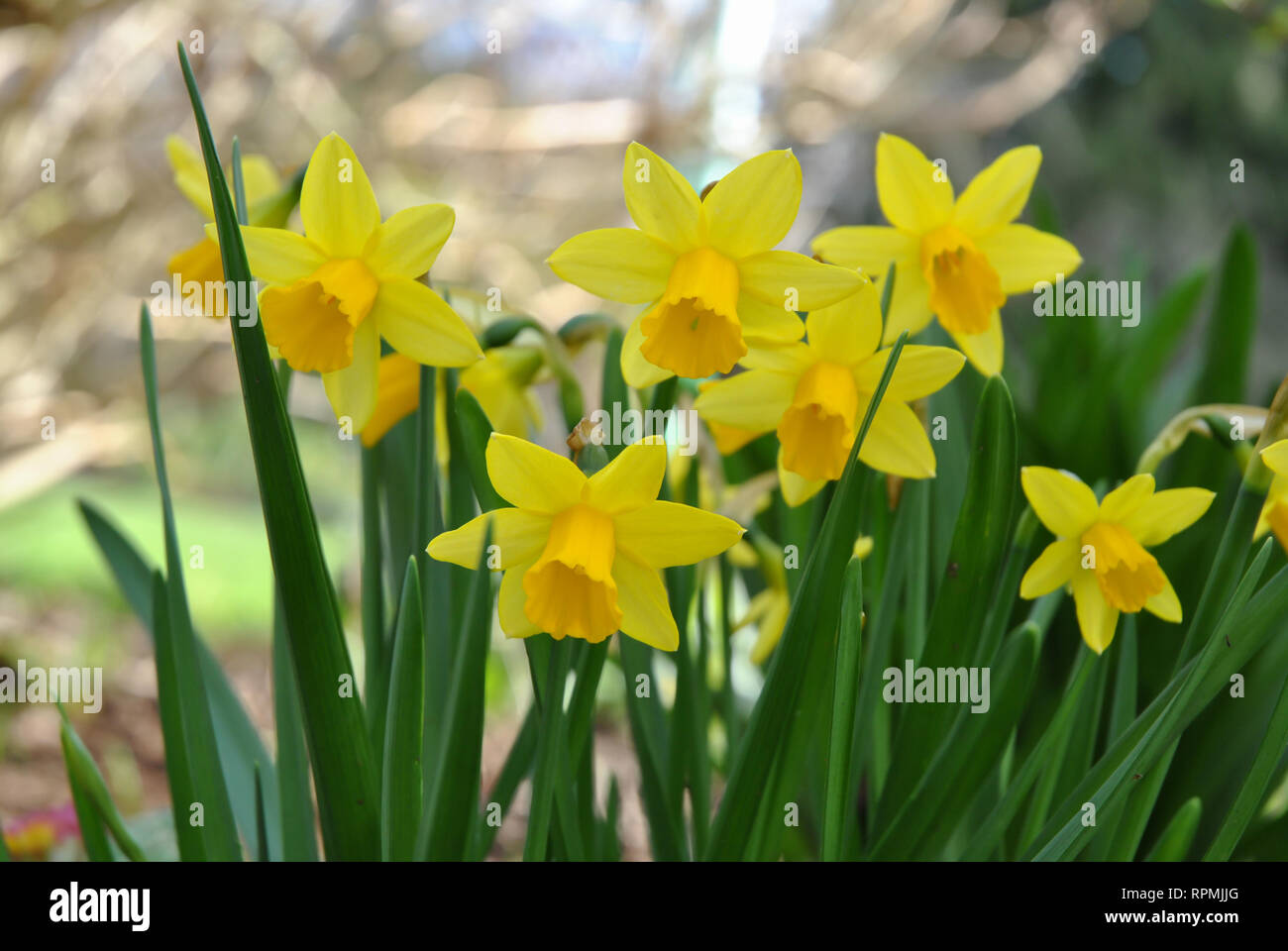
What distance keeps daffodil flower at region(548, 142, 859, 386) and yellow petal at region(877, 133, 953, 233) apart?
12cm

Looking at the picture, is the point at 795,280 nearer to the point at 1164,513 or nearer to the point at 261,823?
the point at 1164,513

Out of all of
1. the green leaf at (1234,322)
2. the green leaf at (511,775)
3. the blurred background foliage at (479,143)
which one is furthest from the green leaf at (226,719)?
the blurred background foliage at (479,143)

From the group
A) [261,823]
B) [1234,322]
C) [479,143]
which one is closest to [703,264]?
[261,823]

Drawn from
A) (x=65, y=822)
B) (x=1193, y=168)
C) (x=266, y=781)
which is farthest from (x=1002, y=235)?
(x=1193, y=168)

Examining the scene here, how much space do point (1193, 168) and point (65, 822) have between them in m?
3.59

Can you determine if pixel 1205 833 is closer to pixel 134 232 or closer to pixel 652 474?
pixel 652 474

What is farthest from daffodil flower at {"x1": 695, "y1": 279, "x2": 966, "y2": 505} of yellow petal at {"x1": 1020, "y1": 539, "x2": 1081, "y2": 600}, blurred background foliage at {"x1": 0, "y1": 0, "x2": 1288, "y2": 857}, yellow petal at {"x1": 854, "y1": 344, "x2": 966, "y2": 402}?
blurred background foliage at {"x1": 0, "y1": 0, "x2": 1288, "y2": 857}

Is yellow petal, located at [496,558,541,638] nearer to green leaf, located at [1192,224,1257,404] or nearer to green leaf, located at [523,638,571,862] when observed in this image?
green leaf, located at [523,638,571,862]

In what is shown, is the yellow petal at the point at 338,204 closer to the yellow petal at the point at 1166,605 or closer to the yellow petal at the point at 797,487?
the yellow petal at the point at 797,487

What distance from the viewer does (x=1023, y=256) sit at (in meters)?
0.57

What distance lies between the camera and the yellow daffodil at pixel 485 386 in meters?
0.59

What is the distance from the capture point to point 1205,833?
2.78ft

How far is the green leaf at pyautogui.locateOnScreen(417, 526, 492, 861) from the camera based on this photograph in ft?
1.66

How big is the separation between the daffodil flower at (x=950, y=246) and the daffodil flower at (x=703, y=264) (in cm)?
10
